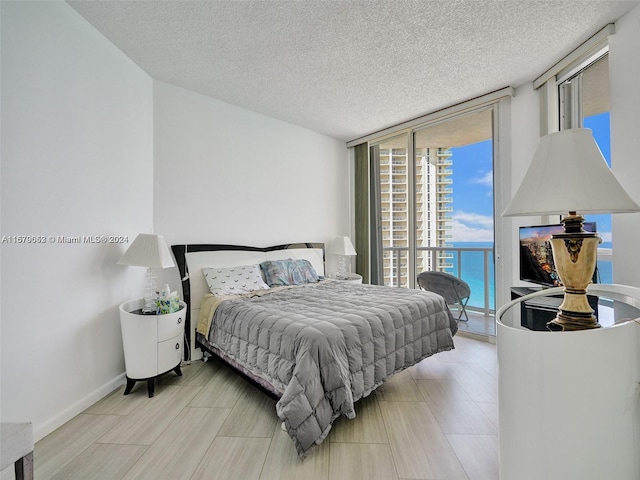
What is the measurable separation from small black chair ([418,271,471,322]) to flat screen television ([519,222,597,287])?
2.90 feet

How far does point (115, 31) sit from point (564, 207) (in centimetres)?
299

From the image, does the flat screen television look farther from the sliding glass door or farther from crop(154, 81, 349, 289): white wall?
crop(154, 81, 349, 289): white wall

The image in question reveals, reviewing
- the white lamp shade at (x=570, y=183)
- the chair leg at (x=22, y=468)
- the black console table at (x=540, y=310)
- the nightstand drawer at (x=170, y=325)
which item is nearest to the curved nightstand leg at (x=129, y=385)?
the nightstand drawer at (x=170, y=325)

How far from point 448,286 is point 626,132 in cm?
206

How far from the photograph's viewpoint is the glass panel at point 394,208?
4207 mm

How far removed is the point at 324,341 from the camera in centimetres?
167

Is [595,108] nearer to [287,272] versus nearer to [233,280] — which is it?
[287,272]

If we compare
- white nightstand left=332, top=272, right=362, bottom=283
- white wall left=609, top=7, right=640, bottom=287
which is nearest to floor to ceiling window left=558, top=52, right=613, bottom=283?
white wall left=609, top=7, right=640, bottom=287

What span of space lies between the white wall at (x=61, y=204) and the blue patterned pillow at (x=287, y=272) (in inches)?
51.4

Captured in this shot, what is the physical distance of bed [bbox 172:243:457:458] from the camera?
5.23 feet

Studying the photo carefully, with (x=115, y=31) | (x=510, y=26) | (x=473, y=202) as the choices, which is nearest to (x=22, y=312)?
(x=115, y=31)

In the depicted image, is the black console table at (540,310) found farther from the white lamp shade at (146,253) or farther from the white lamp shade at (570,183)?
the white lamp shade at (146,253)

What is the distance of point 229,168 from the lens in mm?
3334

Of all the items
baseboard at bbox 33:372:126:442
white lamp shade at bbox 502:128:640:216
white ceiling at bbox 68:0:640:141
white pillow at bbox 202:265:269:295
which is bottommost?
baseboard at bbox 33:372:126:442
